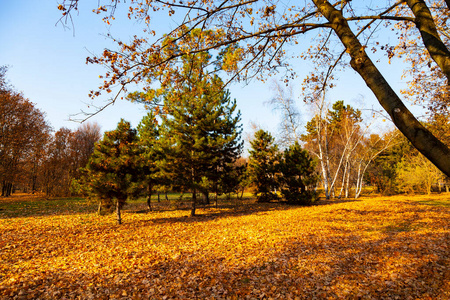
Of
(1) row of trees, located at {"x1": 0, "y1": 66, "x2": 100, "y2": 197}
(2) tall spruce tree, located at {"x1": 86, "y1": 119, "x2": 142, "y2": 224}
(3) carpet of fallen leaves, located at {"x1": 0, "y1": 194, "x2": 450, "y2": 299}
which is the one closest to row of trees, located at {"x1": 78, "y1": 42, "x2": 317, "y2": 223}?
(2) tall spruce tree, located at {"x1": 86, "y1": 119, "x2": 142, "y2": 224}

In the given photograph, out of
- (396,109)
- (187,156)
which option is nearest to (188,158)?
(187,156)

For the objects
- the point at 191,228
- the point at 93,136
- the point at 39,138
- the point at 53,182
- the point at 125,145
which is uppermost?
the point at 93,136

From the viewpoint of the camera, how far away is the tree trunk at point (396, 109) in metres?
2.06

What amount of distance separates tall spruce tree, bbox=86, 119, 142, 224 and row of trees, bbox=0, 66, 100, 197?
989 cm

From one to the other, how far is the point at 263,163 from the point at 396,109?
1832 cm

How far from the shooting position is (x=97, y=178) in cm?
1065

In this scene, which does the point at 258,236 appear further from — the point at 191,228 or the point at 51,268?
the point at 51,268

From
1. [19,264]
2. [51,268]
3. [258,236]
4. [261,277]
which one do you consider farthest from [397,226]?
[19,264]

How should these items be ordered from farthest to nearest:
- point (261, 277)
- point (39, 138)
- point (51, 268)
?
1. point (39, 138)
2. point (51, 268)
3. point (261, 277)

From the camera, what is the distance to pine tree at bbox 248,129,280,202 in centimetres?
2017

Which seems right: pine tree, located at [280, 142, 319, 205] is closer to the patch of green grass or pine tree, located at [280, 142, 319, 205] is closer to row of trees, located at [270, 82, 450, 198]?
row of trees, located at [270, 82, 450, 198]

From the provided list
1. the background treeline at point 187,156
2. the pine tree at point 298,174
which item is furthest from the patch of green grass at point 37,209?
the pine tree at point 298,174

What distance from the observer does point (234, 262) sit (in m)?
5.94

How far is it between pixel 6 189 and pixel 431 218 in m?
43.3
